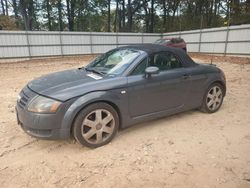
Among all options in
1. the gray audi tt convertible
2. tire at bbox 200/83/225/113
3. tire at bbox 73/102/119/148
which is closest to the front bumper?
the gray audi tt convertible

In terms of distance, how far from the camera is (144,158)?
287 cm

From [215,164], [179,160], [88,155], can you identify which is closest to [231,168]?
[215,164]

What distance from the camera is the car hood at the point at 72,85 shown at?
9.50 feet

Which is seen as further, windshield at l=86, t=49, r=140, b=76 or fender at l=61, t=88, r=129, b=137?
windshield at l=86, t=49, r=140, b=76

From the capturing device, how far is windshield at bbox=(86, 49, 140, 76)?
3.48 m

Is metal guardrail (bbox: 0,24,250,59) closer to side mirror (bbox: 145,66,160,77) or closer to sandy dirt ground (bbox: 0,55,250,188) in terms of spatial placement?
sandy dirt ground (bbox: 0,55,250,188)

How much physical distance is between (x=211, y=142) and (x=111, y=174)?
166 cm

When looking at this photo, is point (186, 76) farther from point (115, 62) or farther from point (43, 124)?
point (43, 124)

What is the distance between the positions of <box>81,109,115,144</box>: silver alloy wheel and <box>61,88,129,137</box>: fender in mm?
164

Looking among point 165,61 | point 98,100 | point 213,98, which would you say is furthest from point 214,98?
point 98,100

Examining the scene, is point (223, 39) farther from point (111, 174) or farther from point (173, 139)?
point (111, 174)

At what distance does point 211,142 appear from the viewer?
327 centimetres

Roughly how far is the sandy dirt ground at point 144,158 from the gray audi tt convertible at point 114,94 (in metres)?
0.28

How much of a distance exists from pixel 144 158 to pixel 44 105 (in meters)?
1.49
